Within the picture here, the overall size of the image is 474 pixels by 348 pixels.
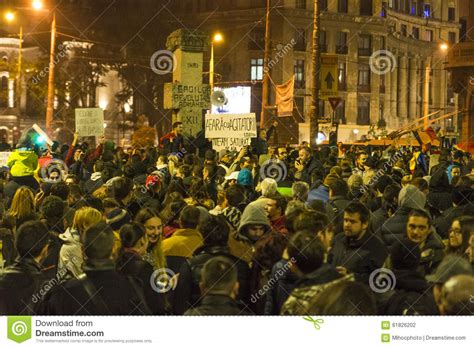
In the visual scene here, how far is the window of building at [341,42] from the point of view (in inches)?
2822

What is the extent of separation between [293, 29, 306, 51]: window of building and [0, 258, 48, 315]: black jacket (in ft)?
208

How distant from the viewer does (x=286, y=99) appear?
3002 cm

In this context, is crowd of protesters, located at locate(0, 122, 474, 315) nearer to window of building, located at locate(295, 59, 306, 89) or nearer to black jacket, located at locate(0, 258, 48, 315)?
black jacket, located at locate(0, 258, 48, 315)

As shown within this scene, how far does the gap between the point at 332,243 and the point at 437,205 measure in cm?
262

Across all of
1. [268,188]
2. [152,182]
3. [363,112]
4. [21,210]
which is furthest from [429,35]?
[21,210]

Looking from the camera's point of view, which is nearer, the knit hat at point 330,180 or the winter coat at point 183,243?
the winter coat at point 183,243

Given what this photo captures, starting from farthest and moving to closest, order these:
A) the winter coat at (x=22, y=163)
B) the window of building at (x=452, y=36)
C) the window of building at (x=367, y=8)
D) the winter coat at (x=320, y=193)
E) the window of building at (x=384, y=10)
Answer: the window of building at (x=452, y=36) → the window of building at (x=384, y=10) → the window of building at (x=367, y=8) → the winter coat at (x=22, y=163) → the winter coat at (x=320, y=193)

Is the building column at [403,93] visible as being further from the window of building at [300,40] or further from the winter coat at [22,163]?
the winter coat at [22,163]

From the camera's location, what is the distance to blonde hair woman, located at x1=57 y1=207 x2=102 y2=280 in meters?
7.51

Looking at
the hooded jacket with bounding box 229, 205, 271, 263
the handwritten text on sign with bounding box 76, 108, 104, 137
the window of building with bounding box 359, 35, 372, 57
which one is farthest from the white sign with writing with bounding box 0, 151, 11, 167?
the window of building with bounding box 359, 35, 372, 57

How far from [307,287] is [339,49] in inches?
2638

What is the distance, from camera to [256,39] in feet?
225

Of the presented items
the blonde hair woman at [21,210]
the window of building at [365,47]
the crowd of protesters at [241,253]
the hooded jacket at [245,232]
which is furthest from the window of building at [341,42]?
the hooded jacket at [245,232]
